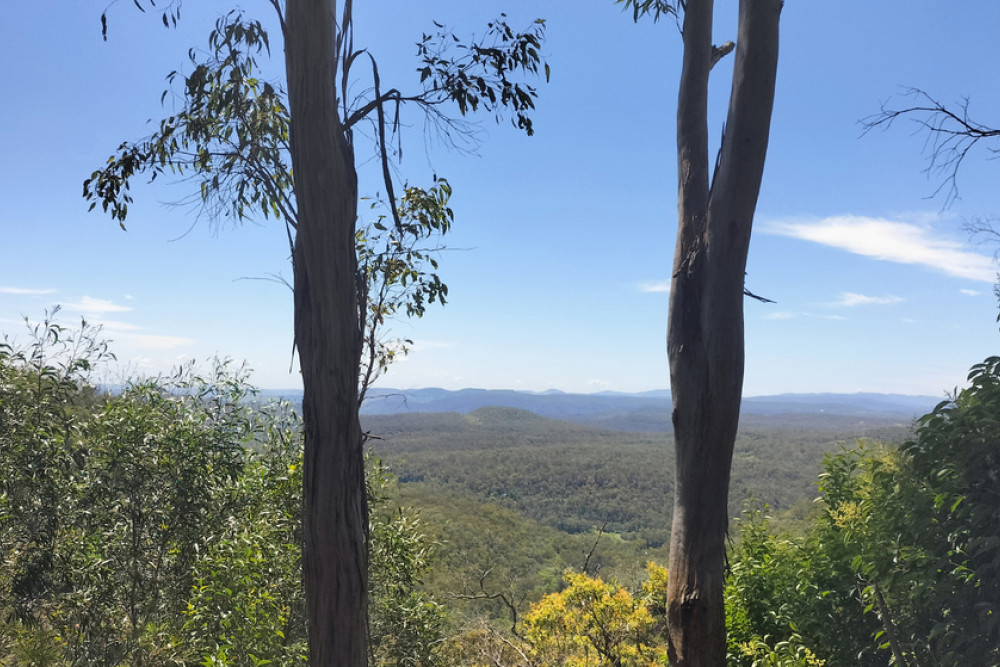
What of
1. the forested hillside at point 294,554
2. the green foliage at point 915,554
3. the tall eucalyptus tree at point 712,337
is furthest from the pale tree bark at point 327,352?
the green foliage at point 915,554

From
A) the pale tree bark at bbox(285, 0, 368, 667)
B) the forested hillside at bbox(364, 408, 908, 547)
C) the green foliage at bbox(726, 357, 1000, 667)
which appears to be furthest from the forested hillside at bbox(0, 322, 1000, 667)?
the forested hillside at bbox(364, 408, 908, 547)

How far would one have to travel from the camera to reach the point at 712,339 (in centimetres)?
283

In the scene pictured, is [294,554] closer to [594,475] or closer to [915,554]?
[915,554]

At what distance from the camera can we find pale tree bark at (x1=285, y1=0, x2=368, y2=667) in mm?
2650

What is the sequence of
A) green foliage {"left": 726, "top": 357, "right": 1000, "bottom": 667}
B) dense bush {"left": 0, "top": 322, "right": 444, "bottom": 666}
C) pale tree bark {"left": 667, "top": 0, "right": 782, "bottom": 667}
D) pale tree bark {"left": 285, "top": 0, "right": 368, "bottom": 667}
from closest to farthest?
1. green foliage {"left": 726, "top": 357, "right": 1000, "bottom": 667}
2. pale tree bark {"left": 285, "top": 0, "right": 368, "bottom": 667}
3. pale tree bark {"left": 667, "top": 0, "right": 782, "bottom": 667}
4. dense bush {"left": 0, "top": 322, "right": 444, "bottom": 666}

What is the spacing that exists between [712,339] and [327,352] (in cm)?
169

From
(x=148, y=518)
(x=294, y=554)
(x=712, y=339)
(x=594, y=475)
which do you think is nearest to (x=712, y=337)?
(x=712, y=339)

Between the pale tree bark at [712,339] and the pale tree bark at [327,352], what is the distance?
55.8 inches

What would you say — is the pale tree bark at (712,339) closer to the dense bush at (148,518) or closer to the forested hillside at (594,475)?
the dense bush at (148,518)

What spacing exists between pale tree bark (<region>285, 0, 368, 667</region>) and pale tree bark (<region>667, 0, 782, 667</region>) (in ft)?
4.65

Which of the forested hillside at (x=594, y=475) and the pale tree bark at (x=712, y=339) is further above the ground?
the pale tree bark at (x=712, y=339)

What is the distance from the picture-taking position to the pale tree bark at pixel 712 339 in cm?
276

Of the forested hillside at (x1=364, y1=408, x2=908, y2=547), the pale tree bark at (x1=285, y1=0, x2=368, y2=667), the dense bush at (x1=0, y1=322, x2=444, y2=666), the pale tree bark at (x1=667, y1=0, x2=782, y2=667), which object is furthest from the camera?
the forested hillside at (x1=364, y1=408, x2=908, y2=547)

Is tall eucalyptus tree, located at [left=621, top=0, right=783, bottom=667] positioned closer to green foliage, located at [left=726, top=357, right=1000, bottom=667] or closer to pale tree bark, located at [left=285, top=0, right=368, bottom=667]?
green foliage, located at [left=726, top=357, right=1000, bottom=667]
